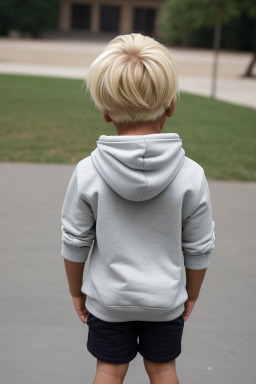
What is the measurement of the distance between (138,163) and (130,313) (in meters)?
0.45

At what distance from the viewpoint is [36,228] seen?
4352 mm

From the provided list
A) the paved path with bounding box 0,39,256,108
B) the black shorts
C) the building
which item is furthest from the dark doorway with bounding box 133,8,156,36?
the black shorts

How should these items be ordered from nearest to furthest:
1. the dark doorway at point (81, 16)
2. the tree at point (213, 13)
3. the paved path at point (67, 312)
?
the paved path at point (67, 312), the tree at point (213, 13), the dark doorway at point (81, 16)

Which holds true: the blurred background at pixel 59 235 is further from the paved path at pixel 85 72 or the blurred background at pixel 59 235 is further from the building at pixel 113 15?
the building at pixel 113 15

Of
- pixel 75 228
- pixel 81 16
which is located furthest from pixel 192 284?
pixel 81 16

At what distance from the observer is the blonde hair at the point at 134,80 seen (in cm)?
158

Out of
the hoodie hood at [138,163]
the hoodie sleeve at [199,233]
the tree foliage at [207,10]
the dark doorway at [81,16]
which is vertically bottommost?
the dark doorway at [81,16]

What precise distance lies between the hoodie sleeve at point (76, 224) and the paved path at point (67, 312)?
0.91 metres

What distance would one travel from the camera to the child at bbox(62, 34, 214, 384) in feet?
5.27

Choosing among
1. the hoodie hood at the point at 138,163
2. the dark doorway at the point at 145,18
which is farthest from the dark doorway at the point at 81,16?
the hoodie hood at the point at 138,163

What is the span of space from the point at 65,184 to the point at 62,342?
296 centimetres

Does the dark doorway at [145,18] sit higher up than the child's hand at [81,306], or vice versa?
the child's hand at [81,306]

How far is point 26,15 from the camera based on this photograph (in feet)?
162

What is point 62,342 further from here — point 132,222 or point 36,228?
point 36,228
